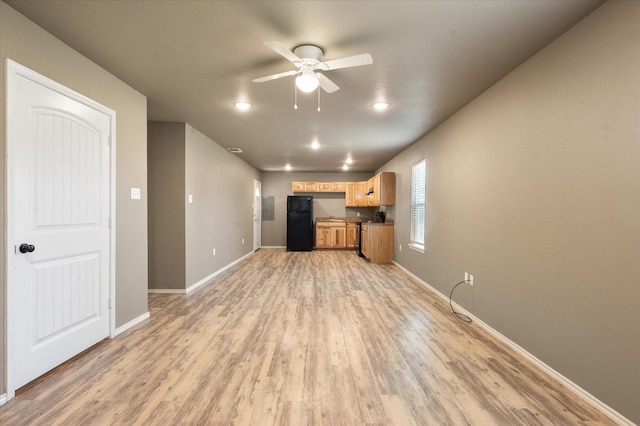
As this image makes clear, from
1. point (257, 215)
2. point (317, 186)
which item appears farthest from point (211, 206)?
point (317, 186)

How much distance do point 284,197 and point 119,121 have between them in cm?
645

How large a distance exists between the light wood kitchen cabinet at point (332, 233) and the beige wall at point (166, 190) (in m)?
5.02

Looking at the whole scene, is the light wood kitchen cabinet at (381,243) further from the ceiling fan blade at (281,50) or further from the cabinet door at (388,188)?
the ceiling fan blade at (281,50)

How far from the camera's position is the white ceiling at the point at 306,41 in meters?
1.78

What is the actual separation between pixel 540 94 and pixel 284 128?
10.3 feet

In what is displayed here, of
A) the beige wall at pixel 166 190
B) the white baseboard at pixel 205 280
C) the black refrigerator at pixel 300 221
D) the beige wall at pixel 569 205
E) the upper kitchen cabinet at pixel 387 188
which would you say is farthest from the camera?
the black refrigerator at pixel 300 221

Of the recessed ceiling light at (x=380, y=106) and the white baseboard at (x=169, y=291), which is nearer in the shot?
the recessed ceiling light at (x=380, y=106)

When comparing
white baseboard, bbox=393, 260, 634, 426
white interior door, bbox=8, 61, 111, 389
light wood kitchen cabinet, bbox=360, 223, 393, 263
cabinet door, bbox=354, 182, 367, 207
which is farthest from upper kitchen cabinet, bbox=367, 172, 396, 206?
white interior door, bbox=8, 61, 111, 389

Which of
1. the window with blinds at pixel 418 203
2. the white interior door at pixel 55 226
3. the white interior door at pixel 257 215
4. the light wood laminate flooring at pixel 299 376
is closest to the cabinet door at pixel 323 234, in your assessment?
the white interior door at pixel 257 215

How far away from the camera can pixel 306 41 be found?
6.92 ft

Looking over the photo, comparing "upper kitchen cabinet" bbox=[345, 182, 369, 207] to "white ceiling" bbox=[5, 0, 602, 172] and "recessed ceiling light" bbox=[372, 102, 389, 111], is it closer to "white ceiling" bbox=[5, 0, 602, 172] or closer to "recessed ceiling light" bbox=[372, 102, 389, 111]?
"white ceiling" bbox=[5, 0, 602, 172]

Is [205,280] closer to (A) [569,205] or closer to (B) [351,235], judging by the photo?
(A) [569,205]

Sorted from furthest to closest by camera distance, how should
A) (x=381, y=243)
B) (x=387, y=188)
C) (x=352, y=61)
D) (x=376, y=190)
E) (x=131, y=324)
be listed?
1. (x=376, y=190)
2. (x=381, y=243)
3. (x=387, y=188)
4. (x=131, y=324)
5. (x=352, y=61)

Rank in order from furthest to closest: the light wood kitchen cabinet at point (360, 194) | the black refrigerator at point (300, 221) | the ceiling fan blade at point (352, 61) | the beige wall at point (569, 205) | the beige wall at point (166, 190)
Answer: the black refrigerator at point (300, 221) < the light wood kitchen cabinet at point (360, 194) < the beige wall at point (166, 190) < the ceiling fan blade at point (352, 61) < the beige wall at point (569, 205)
